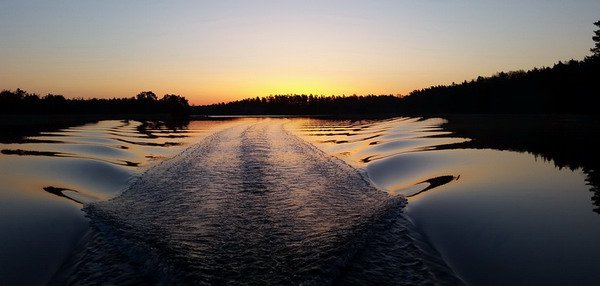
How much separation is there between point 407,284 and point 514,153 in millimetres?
22675

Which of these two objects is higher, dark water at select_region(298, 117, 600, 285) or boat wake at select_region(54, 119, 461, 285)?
boat wake at select_region(54, 119, 461, 285)

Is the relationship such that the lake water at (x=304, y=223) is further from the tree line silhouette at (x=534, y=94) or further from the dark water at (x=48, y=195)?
the tree line silhouette at (x=534, y=94)

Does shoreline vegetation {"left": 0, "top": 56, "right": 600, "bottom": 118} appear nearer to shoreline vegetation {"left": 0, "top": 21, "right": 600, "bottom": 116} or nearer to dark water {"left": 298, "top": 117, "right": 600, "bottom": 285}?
shoreline vegetation {"left": 0, "top": 21, "right": 600, "bottom": 116}

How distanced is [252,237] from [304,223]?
191 cm

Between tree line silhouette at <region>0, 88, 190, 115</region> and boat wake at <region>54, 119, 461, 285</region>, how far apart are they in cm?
12425

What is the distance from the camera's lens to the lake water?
831 centimetres

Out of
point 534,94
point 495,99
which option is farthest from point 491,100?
point 534,94

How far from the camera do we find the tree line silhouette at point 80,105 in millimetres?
136150

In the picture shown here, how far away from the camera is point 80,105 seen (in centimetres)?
16988

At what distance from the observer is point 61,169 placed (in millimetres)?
21672

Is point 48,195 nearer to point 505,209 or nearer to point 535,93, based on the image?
point 505,209

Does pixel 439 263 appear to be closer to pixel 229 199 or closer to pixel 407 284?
pixel 407 284

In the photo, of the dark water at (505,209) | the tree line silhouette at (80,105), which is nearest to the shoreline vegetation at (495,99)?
the tree line silhouette at (80,105)

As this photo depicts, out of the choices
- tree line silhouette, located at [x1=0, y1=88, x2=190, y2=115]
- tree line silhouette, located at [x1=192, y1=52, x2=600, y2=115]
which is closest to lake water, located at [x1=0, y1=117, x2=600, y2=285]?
tree line silhouette, located at [x1=192, y1=52, x2=600, y2=115]
